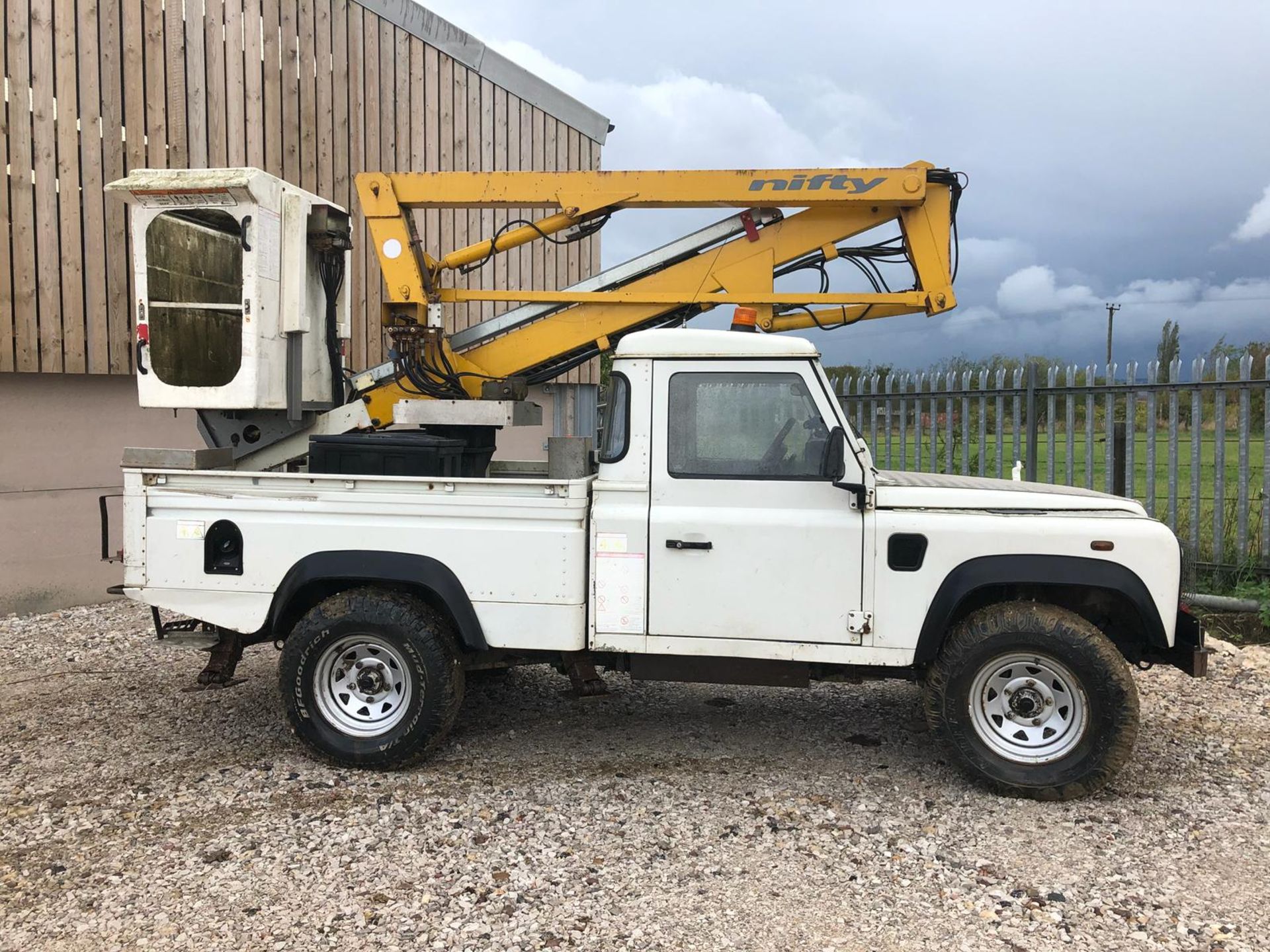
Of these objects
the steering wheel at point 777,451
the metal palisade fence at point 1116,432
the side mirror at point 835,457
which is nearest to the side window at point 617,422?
the steering wheel at point 777,451

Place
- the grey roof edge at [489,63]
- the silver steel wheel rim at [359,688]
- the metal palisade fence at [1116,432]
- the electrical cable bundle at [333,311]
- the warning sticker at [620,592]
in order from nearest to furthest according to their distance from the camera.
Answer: the warning sticker at [620,592] → the silver steel wheel rim at [359,688] → the electrical cable bundle at [333,311] → the metal palisade fence at [1116,432] → the grey roof edge at [489,63]

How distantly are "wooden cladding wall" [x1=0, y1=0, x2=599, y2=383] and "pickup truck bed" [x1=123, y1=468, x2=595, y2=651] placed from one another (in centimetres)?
404

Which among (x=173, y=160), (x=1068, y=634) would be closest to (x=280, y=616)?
(x=1068, y=634)

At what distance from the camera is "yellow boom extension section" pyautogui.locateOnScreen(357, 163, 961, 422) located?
17.0ft

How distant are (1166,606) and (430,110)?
874 cm

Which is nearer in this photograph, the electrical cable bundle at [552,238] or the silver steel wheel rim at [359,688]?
the silver steel wheel rim at [359,688]

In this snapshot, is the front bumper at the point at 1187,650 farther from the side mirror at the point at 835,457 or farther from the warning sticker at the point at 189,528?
the warning sticker at the point at 189,528

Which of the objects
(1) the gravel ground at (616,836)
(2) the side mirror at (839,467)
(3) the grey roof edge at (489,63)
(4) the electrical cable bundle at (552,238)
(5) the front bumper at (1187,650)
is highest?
(3) the grey roof edge at (489,63)

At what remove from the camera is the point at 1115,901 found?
11.7 ft

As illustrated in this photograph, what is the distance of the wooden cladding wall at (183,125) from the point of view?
7742 millimetres

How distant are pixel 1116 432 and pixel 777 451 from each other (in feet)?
16.5

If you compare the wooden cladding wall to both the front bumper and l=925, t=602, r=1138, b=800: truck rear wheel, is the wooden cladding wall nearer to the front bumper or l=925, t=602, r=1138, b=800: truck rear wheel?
l=925, t=602, r=1138, b=800: truck rear wheel

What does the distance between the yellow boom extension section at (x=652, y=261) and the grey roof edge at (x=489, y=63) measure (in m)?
5.47

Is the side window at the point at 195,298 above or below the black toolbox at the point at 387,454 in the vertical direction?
above
